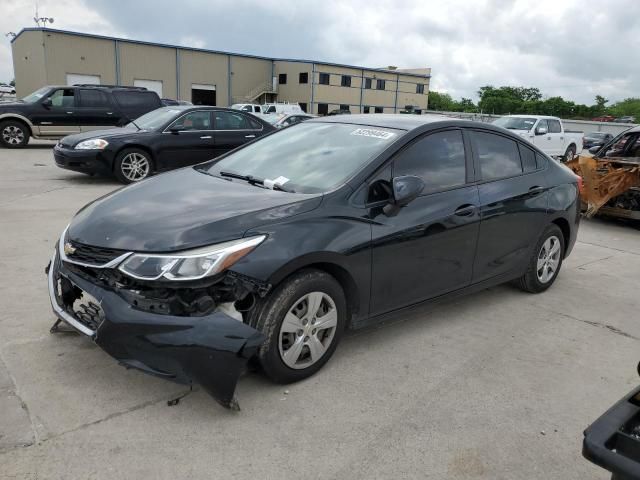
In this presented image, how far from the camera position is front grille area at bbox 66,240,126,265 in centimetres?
297

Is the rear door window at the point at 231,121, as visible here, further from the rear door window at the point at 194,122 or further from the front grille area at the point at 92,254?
the front grille area at the point at 92,254

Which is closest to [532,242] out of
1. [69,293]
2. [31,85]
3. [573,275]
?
[573,275]

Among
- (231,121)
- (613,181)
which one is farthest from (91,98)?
(613,181)

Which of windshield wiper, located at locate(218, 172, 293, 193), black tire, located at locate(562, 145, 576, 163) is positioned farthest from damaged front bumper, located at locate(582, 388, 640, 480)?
black tire, located at locate(562, 145, 576, 163)

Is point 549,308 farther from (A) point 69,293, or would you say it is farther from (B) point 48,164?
(B) point 48,164

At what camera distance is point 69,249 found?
324cm

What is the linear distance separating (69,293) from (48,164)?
10.6 metres

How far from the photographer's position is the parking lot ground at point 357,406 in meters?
2.64

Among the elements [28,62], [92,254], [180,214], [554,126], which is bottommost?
[92,254]

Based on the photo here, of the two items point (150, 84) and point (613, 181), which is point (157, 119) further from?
point (150, 84)

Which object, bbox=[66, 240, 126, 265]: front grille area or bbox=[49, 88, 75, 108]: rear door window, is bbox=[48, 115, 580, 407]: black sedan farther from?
bbox=[49, 88, 75, 108]: rear door window

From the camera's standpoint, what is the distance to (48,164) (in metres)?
12.4

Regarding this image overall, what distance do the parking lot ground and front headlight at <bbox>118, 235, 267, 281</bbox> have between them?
790 mm

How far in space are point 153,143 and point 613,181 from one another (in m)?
8.00
